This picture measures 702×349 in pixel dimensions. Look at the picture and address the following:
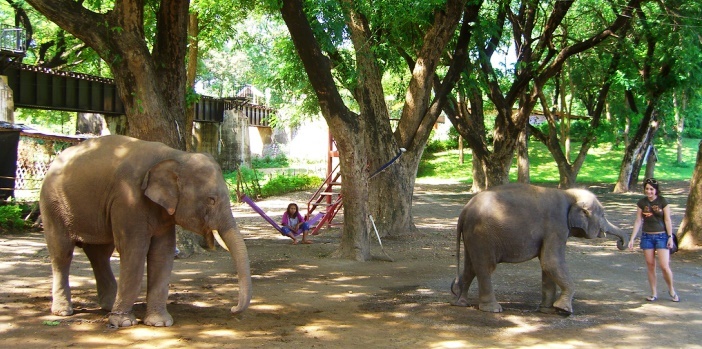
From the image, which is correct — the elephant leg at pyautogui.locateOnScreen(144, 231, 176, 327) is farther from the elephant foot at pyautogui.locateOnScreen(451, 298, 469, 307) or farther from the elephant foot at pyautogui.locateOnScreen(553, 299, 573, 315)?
the elephant foot at pyautogui.locateOnScreen(553, 299, 573, 315)

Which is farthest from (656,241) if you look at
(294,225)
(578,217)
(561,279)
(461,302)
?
(294,225)

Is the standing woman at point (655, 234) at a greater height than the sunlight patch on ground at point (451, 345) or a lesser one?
greater

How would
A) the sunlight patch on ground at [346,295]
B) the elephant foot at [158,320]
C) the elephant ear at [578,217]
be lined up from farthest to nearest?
the sunlight patch on ground at [346,295] → the elephant ear at [578,217] → the elephant foot at [158,320]

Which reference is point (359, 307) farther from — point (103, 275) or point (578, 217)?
point (103, 275)

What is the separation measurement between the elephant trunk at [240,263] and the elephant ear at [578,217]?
166 inches

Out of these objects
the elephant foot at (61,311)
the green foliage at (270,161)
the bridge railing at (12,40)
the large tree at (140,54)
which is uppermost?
the bridge railing at (12,40)

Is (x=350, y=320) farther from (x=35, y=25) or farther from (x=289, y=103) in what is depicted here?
(x=289, y=103)

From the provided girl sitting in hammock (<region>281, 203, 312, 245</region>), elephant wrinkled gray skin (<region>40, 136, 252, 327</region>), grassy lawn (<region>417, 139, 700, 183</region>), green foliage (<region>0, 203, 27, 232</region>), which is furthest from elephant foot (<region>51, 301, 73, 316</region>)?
grassy lawn (<region>417, 139, 700, 183</region>)

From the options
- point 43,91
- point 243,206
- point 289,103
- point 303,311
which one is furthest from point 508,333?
point 289,103

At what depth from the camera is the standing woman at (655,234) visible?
9438 millimetres

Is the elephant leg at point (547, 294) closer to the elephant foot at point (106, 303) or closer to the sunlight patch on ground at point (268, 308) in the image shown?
the sunlight patch on ground at point (268, 308)

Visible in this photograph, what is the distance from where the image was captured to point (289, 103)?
1572 inches

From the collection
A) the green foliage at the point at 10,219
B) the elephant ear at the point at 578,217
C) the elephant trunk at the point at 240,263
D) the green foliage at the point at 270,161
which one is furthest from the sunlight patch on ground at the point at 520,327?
the green foliage at the point at 270,161

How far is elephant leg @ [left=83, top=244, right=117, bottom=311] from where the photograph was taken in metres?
8.48
